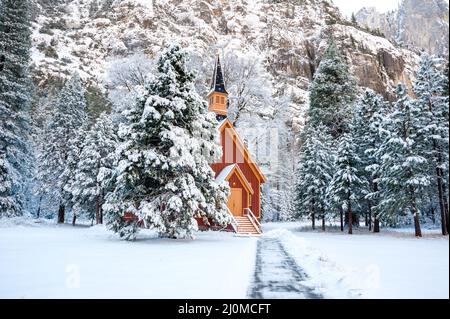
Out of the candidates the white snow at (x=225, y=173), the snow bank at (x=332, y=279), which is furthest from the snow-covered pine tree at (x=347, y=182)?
the snow bank at (x=332, y=279)

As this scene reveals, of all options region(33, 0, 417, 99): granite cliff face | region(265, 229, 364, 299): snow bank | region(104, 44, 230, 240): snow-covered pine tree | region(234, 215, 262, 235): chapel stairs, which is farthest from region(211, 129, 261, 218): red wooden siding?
region(33, 0, 417, 99): granite cliff face

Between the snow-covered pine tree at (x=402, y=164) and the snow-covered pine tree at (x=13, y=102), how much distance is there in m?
26.2

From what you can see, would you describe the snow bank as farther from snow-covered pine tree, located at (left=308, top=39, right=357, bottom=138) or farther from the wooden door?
snow-covered pine tree, located at (left=308, top=39, right=357, bottom=138)

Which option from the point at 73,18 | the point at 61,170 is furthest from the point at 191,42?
the point at 61,170

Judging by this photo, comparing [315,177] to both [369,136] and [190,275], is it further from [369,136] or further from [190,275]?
[190,275]

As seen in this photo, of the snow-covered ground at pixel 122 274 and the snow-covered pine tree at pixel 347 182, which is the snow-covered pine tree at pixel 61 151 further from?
the snow-covered pine tree at pixel 347 182

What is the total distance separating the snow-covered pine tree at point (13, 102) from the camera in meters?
24.5

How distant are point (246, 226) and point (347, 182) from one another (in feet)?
26.1

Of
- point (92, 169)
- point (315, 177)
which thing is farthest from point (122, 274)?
point (92, 169)

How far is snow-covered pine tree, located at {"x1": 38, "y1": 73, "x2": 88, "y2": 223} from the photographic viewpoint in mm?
30875

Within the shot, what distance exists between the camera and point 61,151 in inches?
1262

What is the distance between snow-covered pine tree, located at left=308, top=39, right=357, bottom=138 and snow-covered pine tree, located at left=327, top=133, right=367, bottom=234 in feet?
37.2

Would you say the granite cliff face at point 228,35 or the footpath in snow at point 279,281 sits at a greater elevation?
the granite cliff face at point 228,35
